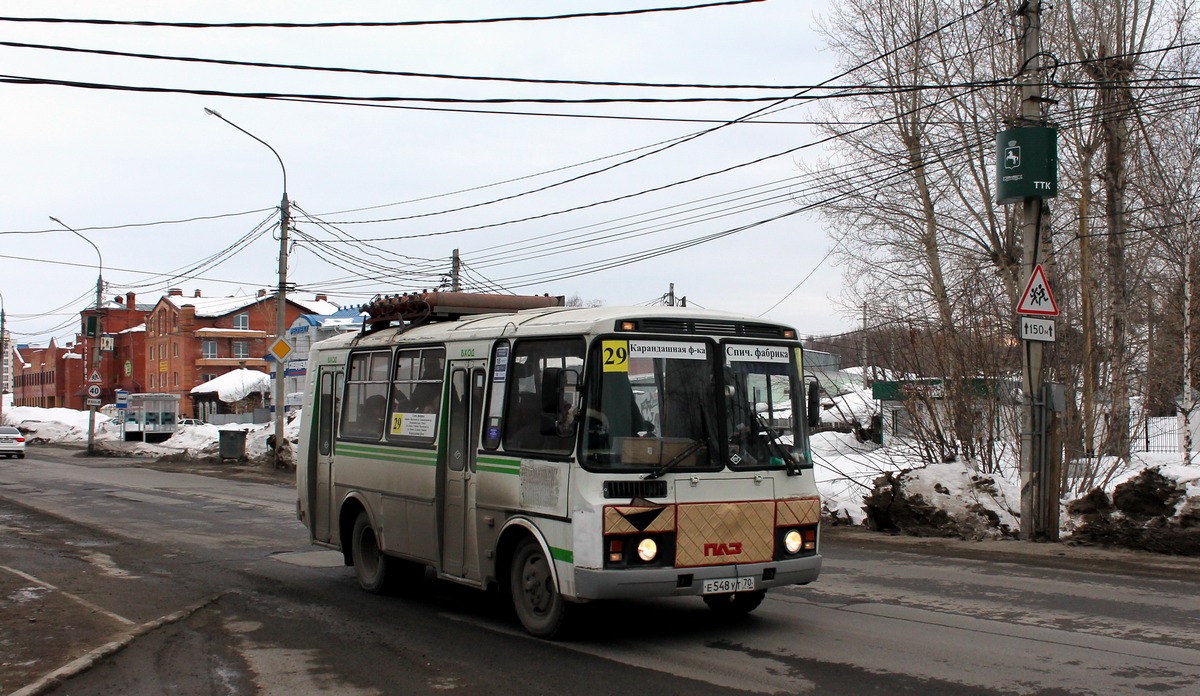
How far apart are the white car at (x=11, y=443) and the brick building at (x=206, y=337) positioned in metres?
44.9

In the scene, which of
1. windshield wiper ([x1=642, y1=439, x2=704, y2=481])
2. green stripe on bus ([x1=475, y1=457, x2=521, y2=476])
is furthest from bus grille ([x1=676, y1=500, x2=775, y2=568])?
green stripe on bus ([x1=475, y1=457, x2=521, y2=476])

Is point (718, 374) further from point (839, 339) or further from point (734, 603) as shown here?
point (839, 339)

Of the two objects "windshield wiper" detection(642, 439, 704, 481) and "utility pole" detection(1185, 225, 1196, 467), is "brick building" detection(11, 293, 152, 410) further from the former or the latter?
"windshield wiper" detection(642, 439, 704, 481)

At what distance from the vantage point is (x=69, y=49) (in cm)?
1238

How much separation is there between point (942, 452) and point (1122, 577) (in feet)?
22.3

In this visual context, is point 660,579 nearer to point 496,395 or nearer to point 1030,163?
point 496,395

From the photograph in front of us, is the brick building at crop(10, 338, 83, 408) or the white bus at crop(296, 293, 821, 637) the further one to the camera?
the brick building at crop(10, 338, 83, 408)

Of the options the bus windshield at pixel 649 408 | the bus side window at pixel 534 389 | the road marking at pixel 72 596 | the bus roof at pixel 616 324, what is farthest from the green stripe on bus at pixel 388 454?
the road marking at pixel 72 596

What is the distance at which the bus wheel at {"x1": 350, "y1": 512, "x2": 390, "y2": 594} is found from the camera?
437 inches

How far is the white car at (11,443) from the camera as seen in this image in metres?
47.3

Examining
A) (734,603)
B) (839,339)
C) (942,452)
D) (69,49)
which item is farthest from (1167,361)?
(69,49)

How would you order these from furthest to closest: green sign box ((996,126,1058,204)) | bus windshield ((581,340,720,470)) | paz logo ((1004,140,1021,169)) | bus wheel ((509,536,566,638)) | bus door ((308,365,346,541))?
paz logo ((1004,140,1021,169)), green sign box ((996,126,1058,204)), bus door ((308,365,346,541)), bus wheel ((509,536,566,638)), bus windshield ((581,340,720,470))

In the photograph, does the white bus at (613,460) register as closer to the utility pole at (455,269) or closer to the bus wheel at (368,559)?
the bus wheel at (368,559)

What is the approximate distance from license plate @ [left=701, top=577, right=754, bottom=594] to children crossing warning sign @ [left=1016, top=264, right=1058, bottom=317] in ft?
26.6
